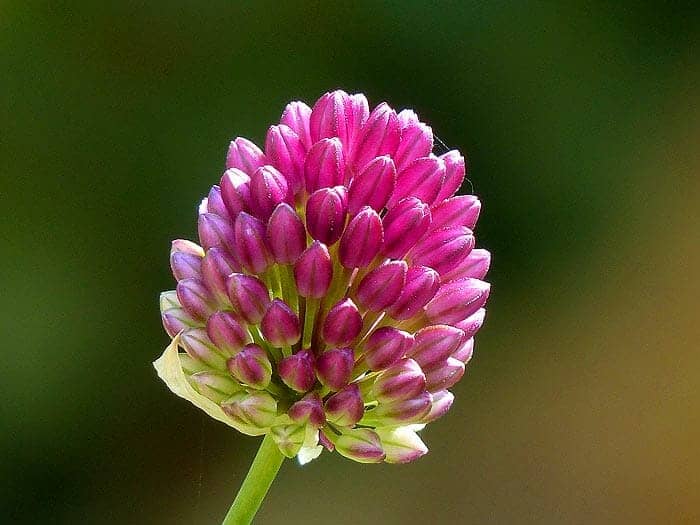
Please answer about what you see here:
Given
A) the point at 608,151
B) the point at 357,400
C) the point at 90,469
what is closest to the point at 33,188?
the point at 90,469

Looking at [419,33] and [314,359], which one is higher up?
[419,33]

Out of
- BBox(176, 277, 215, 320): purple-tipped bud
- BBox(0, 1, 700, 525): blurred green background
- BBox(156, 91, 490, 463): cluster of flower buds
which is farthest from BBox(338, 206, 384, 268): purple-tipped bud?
BBox(0, 1, 700, 525): blurred green background

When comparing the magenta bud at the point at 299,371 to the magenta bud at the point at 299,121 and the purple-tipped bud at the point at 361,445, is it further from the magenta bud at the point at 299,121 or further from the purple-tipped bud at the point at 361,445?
the magenta bud at the point at 299,121

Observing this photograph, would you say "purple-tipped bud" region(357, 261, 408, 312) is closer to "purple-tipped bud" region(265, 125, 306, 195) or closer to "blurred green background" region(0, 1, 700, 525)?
"purple-tipped bud" region(265, 125, 306, 195)

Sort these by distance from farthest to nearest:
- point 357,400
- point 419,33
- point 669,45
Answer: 1. point 669,45
2. point 419,33
3. point 357,400

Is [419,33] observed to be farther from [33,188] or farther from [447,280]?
[447,280]

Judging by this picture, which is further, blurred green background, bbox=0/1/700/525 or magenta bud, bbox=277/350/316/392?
blurred green background, bbox=0/1/700/525

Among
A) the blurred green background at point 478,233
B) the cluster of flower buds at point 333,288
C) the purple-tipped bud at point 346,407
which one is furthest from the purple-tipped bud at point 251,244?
the blurred green background at point 478,233
